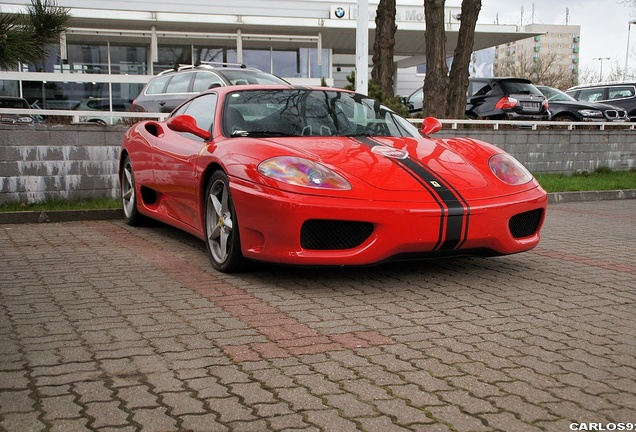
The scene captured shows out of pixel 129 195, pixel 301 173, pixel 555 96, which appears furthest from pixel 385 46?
pixel 301 173

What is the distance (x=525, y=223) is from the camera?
5453mm

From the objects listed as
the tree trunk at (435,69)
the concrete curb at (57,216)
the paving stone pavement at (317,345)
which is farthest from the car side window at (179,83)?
the paving stone pavement at (317,345)

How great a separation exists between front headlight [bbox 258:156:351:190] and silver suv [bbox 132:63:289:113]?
6880 millimetres

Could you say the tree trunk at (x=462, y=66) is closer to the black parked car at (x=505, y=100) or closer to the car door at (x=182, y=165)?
the black parked car at (x=505, y=100)

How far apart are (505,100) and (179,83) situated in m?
8.72

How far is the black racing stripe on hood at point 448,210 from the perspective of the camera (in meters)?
4.85

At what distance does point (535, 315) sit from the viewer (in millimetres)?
4297

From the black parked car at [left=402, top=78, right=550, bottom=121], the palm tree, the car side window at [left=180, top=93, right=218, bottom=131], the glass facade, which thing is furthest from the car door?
the glass facade

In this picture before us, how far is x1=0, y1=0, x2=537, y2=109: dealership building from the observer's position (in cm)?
2839

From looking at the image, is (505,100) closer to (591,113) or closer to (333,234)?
(591,113)

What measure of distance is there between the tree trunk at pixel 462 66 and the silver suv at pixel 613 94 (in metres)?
7.11

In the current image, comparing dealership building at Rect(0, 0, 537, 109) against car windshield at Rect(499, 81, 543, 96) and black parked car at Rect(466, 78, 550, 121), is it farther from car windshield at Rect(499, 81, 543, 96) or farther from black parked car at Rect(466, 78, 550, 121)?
car windshield at Rect(499, 81, 543, 96)

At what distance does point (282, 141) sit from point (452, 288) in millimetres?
1628

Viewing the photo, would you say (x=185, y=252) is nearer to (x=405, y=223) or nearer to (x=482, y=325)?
(x=405, y=223)
